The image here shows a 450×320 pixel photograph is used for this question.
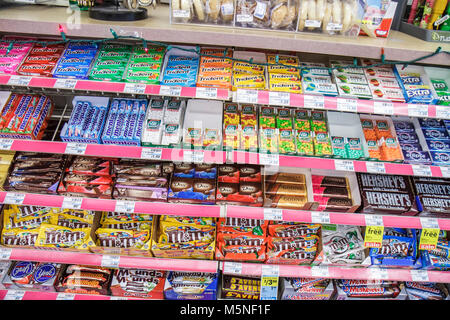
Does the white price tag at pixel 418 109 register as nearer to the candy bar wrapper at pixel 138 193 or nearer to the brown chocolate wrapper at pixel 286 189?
the brown chocolate wrapper at pixel 286 189

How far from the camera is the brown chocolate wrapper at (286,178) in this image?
1.91 meters

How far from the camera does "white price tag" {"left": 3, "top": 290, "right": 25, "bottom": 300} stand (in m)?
2.00

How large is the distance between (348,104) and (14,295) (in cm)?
236

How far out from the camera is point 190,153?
1.68 m

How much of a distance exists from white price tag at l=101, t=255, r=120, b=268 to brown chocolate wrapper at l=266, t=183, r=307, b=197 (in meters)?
1.03

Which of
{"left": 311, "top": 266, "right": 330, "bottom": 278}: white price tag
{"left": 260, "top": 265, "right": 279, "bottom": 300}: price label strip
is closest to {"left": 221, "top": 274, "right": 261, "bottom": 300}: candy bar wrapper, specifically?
{"left": 260, "top": 265, "right": 279, "bottom": 300}: price label strip

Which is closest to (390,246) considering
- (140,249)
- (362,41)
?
(362,41)

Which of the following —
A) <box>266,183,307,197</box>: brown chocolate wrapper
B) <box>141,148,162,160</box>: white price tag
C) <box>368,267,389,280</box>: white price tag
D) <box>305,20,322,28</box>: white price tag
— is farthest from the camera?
<box>368,267,389,280</box>: white price tag

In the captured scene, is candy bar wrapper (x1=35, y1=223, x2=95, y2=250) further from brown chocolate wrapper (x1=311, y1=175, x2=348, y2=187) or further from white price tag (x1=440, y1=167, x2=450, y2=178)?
white price tag (x1=440, y1=167, x2=450, y2=178)

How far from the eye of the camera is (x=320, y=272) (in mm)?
1966

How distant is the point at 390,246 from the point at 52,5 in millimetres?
2510

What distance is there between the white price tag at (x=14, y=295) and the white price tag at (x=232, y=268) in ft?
4.39

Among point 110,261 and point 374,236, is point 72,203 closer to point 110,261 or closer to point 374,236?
point 110,261
